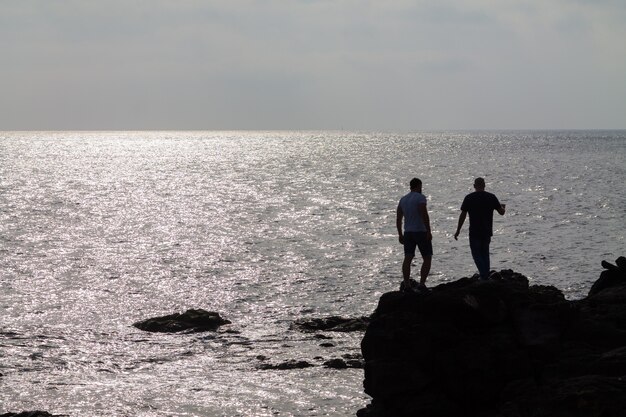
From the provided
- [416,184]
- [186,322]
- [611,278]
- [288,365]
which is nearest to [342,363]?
[288,365]

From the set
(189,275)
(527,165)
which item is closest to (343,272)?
(189,275)

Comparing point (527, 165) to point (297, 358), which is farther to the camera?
point (527, 165)

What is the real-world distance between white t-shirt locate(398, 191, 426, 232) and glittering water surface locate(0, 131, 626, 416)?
4723mm

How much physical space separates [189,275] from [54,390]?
2165 centimetres

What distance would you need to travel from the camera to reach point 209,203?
91000mm

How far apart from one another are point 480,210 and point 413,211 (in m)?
1.80

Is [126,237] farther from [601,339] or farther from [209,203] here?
[601,339]

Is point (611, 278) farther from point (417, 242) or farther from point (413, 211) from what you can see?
point (413, 211)

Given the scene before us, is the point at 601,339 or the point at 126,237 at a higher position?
the point at 601,339

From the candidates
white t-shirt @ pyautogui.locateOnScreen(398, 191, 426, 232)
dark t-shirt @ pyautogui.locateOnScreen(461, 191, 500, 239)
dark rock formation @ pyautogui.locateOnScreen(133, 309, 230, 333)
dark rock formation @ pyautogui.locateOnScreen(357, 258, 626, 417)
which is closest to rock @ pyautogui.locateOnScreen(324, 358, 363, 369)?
dark rock formation @ pyautogui.locateOnScreen(357, 258, 626, 417)

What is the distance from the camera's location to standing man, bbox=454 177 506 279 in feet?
64.3

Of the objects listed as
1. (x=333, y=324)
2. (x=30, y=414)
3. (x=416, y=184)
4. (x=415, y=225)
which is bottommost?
(x=333, y=324)

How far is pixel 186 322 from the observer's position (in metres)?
30.8

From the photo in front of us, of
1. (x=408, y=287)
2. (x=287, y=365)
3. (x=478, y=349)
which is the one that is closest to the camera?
(x=478, y=349)
